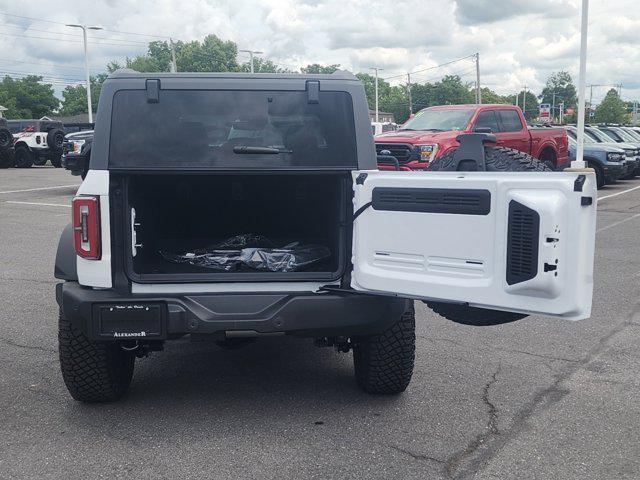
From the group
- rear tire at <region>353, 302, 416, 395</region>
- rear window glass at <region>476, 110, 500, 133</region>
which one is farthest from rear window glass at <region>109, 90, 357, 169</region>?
rear window glass at <region>476, 110, 500, 133</region>

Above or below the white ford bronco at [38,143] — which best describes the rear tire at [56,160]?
below

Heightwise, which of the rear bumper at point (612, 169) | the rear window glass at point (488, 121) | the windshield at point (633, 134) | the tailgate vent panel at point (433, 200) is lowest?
the rear bumper at point (612, 169)

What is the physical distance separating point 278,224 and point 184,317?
1841mm

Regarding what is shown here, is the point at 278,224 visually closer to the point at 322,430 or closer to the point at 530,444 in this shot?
the point at 322,430

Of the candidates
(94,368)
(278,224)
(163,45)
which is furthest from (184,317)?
(163,45)

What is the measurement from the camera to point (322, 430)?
4.03 meters

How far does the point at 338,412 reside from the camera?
4289mm

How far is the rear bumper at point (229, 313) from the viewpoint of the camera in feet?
12.6

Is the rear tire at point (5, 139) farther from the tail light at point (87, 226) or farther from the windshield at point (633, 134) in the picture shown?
the tail light at point (87, 226)

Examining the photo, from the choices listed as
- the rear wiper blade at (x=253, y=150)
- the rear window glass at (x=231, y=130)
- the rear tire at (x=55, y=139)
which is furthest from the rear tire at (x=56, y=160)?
the rear wiper blade at (x=253, y=150)

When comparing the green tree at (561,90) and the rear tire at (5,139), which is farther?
the green tree at (561,90)

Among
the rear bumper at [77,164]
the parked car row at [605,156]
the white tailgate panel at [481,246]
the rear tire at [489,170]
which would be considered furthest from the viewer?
the parked car row at [605,156]

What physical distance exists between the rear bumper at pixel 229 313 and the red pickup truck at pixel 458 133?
8.38 meters

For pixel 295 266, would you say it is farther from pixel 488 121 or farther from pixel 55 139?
pixel 55 139
